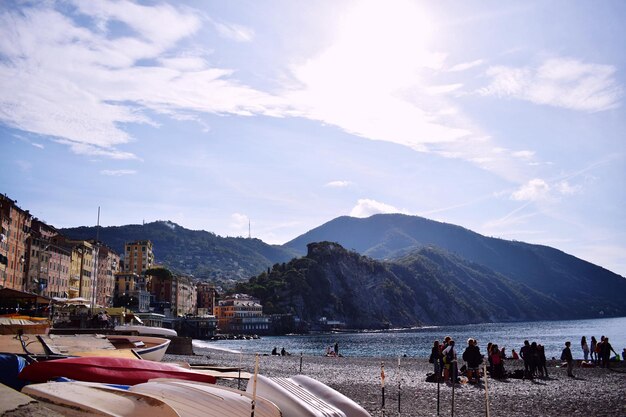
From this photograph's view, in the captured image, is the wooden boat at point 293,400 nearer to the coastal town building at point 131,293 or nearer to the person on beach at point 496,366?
the person on beach at point 496,366

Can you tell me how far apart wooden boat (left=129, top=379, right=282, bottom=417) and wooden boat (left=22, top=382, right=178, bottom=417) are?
51.7 inches

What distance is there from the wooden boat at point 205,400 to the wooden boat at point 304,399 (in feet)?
1.65

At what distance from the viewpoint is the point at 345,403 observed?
12.3 m

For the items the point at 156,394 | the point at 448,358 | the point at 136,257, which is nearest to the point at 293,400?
the point at 156,394

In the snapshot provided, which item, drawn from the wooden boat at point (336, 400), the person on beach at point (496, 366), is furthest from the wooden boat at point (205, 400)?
the person on beach at point (496, 366)

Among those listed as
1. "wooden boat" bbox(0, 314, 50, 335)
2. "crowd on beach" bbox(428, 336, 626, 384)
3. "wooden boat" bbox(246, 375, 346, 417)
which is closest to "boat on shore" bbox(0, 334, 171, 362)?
"wooden boat" bbox(0, 314, 50, 335)

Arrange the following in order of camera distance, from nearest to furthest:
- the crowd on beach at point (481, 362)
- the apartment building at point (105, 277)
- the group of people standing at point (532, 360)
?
the crowd on beach at point (481, 362) → the group of people standing at point (532, 360) → the apartment building at point (105, 277)

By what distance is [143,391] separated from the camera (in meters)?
9.57

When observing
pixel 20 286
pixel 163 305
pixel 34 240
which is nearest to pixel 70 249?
pixel 34 240

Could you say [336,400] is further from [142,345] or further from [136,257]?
[136,257]

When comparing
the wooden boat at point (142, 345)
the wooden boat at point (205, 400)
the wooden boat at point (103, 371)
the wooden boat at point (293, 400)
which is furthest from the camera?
the wooden boat at point (142, 345)

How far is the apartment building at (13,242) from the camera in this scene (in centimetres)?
6500

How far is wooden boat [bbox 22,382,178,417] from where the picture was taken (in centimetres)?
712

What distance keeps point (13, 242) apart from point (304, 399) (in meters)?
69.6
